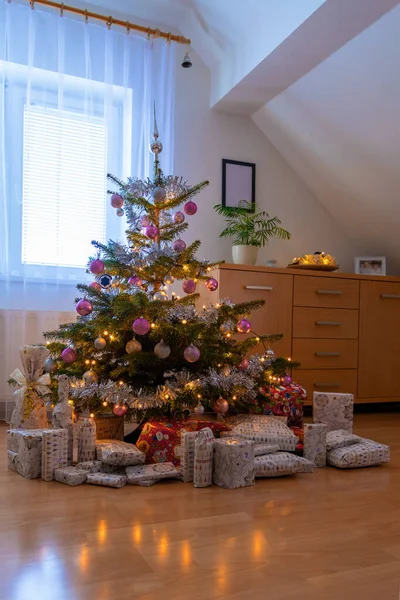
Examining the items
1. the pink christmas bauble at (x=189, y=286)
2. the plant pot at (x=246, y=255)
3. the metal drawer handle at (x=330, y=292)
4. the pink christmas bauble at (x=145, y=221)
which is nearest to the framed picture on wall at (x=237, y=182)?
the plant pot at (x=246, y=255)

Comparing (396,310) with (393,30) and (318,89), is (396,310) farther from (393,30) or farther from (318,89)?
(393,30)

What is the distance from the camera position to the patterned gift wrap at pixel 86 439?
164 centimetres

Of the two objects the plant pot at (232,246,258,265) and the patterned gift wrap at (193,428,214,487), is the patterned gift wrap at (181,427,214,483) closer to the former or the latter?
the patterned gift wrap at (193,428,214,487)

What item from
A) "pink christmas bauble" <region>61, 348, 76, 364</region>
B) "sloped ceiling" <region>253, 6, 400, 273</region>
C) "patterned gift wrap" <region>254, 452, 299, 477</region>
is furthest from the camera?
"sloped ceiling" <region>253, 6, 400, 273</region>

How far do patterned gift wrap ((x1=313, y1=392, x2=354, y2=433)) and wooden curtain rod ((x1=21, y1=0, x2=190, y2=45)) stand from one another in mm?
2092

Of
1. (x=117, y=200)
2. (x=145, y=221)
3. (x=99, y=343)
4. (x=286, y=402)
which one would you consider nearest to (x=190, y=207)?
(x=145, y=221)

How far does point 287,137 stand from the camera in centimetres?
320

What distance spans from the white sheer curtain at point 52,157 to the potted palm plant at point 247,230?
57 centimetres

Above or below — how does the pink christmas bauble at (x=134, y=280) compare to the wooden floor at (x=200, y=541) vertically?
above

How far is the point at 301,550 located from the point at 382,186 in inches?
91.3

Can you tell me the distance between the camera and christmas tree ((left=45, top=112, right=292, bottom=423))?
1.86 meters

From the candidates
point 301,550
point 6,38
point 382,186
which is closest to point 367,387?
point 382,186

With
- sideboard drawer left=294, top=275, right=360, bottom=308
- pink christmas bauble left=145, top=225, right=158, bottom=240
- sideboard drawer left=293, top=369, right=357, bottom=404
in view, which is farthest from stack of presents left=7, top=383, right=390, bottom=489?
sideboard drawer left=294, top=275, right=360, bottom=308

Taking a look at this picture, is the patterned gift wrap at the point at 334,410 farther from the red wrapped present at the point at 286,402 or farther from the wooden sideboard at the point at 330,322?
the wooden sideboard at the point at 330,322
